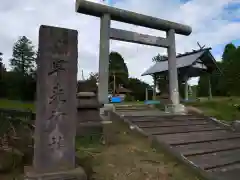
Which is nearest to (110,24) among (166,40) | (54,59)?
(166,40)

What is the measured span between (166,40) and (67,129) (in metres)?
7.43

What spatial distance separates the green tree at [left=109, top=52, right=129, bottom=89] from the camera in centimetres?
3045

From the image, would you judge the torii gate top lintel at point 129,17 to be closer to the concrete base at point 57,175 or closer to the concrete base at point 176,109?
the concrete base at point 176,109

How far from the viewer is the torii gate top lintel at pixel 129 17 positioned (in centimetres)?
769

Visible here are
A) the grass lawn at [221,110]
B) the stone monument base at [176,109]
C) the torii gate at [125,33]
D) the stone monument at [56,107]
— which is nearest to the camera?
the stone monument at [56,107]

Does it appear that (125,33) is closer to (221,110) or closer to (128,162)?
(128,162)

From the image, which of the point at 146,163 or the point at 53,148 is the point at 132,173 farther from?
the point at 53,148

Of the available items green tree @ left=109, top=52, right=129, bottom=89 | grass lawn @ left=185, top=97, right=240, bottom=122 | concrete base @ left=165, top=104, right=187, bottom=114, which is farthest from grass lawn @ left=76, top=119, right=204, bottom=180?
green tree @ left=109, top=52, right=129, bottom=89

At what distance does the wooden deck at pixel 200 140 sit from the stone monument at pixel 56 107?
246cm

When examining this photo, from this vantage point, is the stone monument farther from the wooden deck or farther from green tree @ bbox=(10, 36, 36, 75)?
green tree @ bbox=(10, 36, 36, 75)

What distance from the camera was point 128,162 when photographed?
4.29m

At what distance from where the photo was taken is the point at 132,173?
3.87 m

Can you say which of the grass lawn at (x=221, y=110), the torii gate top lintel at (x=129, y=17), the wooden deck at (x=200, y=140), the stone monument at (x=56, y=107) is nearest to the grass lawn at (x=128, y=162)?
the wooden deck at (x=200, y=140)

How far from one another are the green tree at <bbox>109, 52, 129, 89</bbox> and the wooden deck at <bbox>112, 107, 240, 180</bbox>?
74.1 feet
